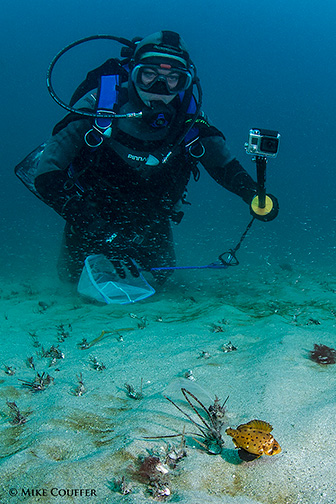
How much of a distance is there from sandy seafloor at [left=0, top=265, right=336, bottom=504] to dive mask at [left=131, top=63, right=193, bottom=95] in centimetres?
385

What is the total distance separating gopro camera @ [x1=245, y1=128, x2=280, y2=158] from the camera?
3.19 metres

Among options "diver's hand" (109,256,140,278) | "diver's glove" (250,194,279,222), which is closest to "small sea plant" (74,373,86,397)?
"diver's glove" (250,194,279,222)

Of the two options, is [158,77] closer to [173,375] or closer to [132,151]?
[132,151]

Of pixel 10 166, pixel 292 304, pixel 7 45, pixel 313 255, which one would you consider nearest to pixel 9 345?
pixel 292 304

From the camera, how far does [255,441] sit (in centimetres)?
156

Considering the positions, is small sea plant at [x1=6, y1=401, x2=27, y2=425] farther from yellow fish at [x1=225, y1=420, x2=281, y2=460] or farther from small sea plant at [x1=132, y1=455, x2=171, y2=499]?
yellow fish at [x1=225, y1=420, x2=281, y2=460]

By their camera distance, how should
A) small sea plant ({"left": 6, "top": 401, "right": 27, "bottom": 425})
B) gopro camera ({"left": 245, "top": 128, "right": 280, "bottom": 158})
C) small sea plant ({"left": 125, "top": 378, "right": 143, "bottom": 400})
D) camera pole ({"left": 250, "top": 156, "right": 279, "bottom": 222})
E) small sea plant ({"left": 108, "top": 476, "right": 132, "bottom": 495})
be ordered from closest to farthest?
small sea plant ({"left": 108, "top": 476, "right": 132, "bottom": 495}) → small sea plant ({"left": 6, "top": 401, "right": 27, "bottom": 425}) → small sea plant ({"left": 125, "top": 378, "right": 143, "bottom": 400}) → gopro camera ({"left": 245, "top": 128, "right": 280, "bottom": 158}) → camera pole ({"left": 250, "top": 156, "right": 279, "bottom": 222})

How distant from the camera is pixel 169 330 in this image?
4375 millimetres

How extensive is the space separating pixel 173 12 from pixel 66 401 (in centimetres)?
11447

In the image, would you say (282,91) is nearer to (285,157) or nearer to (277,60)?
(277,60)

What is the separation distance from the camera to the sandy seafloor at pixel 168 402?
1.49 m

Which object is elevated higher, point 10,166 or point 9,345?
point 9,345

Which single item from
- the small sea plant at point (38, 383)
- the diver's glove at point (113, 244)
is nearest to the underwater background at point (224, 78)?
the diver's glove at point (113, 244)

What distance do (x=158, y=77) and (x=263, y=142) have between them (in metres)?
2.70
